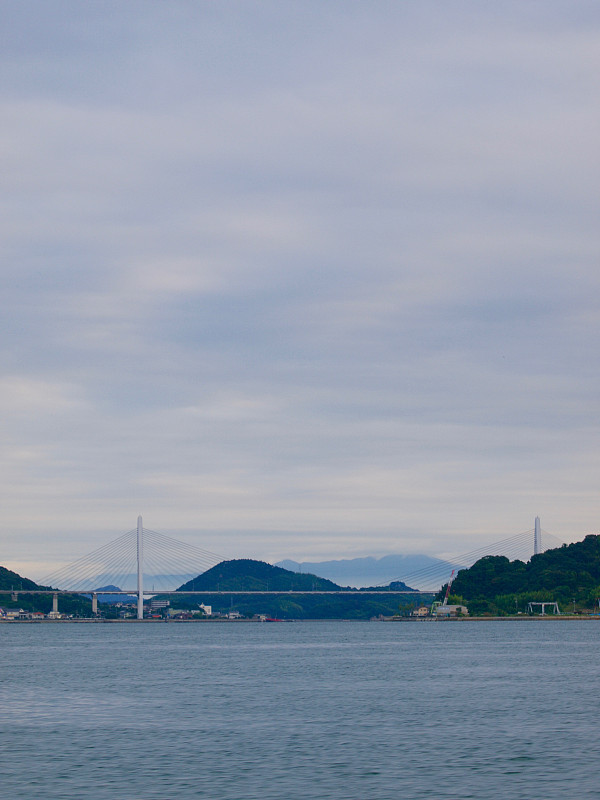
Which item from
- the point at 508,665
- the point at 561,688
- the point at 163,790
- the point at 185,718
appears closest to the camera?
the point at 163,790

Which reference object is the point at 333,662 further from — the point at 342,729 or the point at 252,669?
Answer: the point at 342,729

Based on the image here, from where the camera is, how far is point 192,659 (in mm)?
96812

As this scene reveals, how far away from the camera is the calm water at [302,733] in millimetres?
30797

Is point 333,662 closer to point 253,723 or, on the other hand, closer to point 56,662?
→ point 56,662

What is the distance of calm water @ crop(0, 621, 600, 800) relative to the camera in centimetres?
3080

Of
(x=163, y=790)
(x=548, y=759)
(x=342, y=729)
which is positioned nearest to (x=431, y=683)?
(x=342, y=729)

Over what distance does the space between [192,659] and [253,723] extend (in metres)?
53.3

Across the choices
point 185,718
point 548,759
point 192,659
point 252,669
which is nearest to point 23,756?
point 185,718

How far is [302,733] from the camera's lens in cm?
4159

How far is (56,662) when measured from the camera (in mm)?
90750

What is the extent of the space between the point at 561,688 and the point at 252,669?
1116 inches

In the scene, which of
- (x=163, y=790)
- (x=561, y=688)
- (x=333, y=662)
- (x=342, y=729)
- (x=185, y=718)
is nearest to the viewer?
(x=163, y=790)

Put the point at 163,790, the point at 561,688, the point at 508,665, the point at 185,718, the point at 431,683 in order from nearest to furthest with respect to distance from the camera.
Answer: the point at 163,790
the point at 185,718
the point at 561,688
the point at 431,683
the point at 508,665

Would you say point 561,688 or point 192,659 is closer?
point 561,688
